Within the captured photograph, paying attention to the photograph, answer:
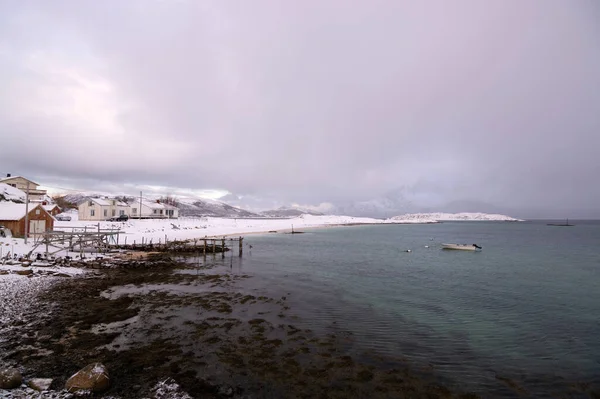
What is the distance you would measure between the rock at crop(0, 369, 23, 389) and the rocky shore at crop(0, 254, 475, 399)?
3 cm

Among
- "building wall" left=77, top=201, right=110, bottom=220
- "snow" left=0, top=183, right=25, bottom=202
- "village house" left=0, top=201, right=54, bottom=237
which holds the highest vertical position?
"snow" left=0, top=183, right=25, bottom=202

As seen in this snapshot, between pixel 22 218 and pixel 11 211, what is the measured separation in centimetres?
240

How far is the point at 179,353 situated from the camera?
438 inches

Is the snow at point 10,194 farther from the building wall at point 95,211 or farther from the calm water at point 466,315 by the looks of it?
the calm water at point 466,315

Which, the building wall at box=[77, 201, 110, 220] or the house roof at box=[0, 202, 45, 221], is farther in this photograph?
the building wall at box=[77, 201, 110, 220]

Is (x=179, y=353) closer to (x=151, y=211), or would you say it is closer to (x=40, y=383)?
(x=40, y=383)

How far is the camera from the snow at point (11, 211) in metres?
34.9

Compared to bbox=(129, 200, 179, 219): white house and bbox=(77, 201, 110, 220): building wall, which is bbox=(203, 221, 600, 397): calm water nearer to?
bbox=(77, 201, 110, 220): building wall

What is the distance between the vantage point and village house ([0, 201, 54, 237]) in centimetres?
3475

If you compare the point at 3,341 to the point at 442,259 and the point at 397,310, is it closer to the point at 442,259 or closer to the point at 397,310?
the point at 397,310

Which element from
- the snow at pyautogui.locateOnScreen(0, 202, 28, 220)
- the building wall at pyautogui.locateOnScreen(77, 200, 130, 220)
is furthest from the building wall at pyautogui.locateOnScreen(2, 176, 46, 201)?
the snow at pyautogui.locateOnScreen(0, 202, 28, 220)

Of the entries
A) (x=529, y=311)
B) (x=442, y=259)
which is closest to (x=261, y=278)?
(x=529, y=311)

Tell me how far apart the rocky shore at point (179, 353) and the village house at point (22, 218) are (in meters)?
23.8

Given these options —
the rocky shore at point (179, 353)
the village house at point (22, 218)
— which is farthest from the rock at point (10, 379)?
the village house at point (22, 218)
